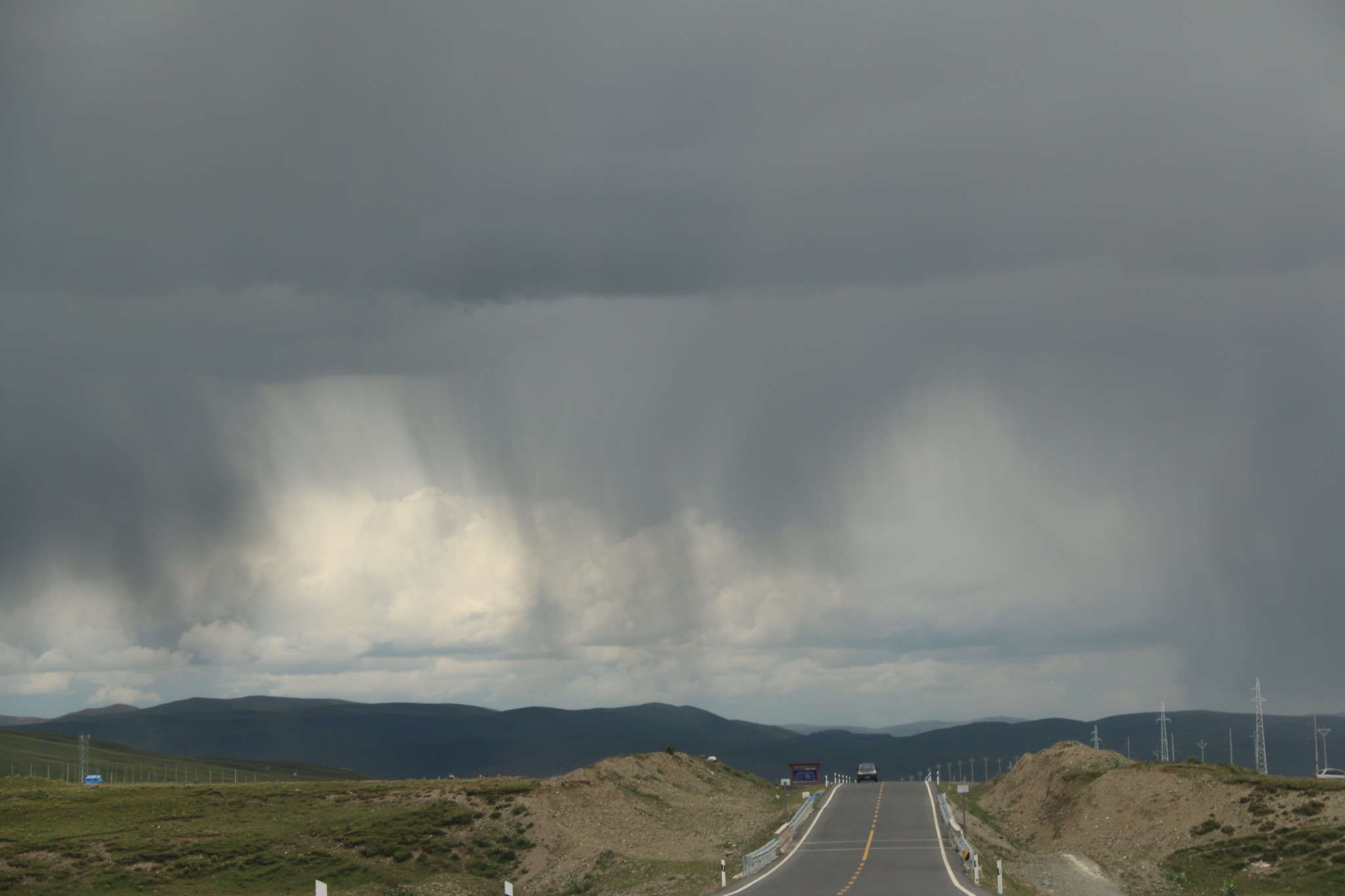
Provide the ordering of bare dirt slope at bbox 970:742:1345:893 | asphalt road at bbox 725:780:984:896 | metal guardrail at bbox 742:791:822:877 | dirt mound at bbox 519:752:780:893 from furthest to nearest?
bare dirt slope at bbox 970:742:1345:893 → dirt mound at bbox 519:752:780:893 → metal guardrail at bbox 742:791:822:877 → asphalt road at bbox 725:780:984:896

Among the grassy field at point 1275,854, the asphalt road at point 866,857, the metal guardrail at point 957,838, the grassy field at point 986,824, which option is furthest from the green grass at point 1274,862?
the asphalt road at point 866,857

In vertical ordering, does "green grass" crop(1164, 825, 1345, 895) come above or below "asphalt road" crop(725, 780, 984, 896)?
below

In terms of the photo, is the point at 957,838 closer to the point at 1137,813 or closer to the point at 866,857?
the point at 866,857

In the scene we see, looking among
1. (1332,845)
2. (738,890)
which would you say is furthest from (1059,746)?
(738,890)

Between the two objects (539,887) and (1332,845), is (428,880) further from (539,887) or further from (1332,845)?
(1332,845)

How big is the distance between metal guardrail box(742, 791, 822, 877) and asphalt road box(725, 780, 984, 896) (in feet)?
2.46

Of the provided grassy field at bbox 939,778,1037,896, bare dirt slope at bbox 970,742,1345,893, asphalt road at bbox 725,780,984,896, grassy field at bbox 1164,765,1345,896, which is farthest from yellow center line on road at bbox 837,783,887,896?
grassy field at bbox 1164,765,1345,896

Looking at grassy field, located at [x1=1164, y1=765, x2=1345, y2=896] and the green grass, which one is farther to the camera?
grassy field, located at [x1=1164, y1=765, x2=1345, y2=896]

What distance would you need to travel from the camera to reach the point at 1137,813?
10656cm

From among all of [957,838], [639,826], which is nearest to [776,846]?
[957,838]

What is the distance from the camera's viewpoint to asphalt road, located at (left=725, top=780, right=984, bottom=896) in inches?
2581

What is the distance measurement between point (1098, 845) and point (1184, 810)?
25.7 ft

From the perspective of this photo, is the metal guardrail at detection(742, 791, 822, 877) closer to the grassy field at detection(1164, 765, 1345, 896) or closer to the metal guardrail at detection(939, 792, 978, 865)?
the metal guardrail at detection(939, 792, 978, 865)

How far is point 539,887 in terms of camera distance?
87.6m
